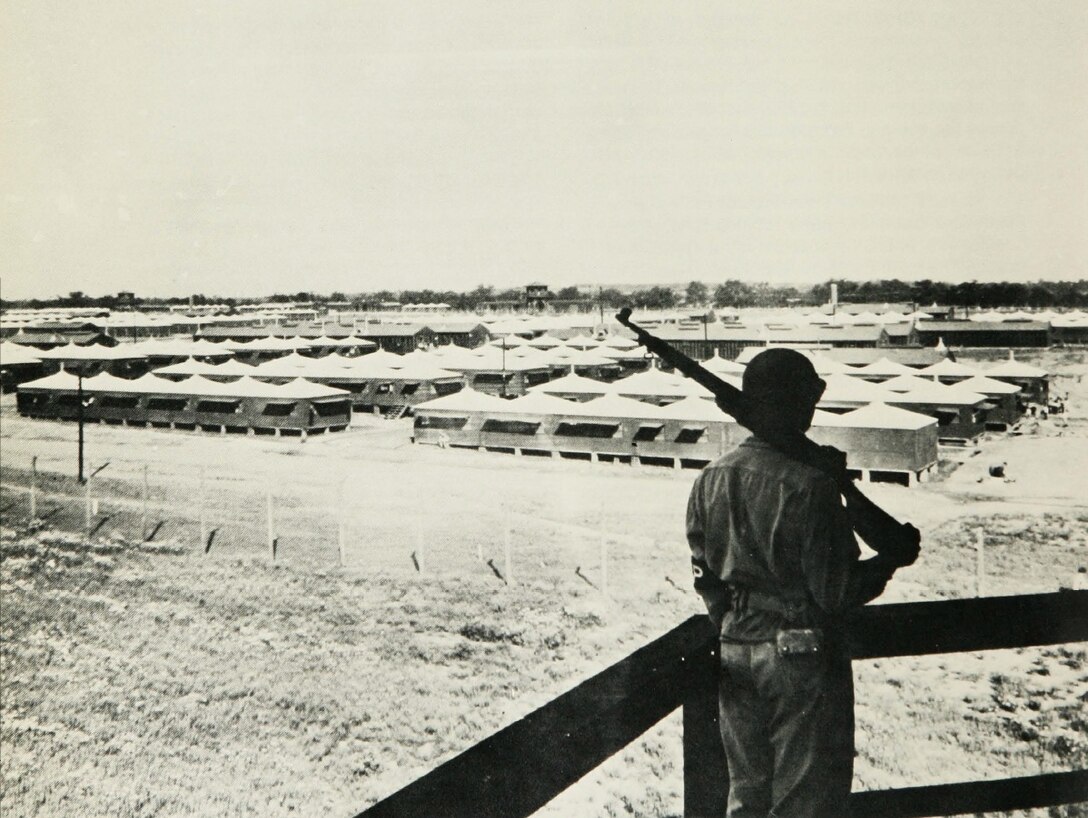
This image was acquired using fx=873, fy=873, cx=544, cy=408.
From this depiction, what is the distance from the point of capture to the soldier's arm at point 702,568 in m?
Result: 1.81

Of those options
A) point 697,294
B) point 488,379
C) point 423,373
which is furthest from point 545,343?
point 423,373

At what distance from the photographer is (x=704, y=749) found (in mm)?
1553

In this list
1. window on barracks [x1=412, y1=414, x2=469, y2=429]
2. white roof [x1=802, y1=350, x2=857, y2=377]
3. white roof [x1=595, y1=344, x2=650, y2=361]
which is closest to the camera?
white roof [x1=802, y1=350, x2=857, y2=377]

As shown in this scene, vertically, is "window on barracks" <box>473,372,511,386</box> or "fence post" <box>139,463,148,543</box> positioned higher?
"window on barracks" <box>473,372,511,386</box>

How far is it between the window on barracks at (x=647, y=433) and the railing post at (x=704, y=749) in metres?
16.8

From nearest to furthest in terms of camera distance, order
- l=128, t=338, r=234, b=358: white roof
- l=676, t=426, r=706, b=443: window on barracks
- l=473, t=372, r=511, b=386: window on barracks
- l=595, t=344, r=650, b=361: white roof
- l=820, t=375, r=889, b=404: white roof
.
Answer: l=820, t=375, r=889, b=404: white roof, l=676, t=426, r=706, b=443: window on barracks, l=473, t=372, r=511, b=386: window on barracks, l=128, t=338, r=234, b=358: white roof, l=595, t=344, r=650, b=361: white roof

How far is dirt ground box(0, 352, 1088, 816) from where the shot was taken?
8367mm

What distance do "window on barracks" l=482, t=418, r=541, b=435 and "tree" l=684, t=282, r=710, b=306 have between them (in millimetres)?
8944

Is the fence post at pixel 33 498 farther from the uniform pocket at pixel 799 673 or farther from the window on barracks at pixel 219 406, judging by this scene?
the uniform pocket at pixel 799 673

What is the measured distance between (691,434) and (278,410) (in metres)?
11.2

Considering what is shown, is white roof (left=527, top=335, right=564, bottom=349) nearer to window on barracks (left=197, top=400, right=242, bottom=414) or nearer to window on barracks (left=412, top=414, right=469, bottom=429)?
window on barracks (left=197, top=400, right=242, bottom=414)

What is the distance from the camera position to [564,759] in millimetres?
1184

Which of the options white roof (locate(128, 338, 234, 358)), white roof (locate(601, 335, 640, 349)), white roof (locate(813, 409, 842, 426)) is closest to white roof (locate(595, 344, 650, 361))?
white roof (locate(601, 335, 640, 349))

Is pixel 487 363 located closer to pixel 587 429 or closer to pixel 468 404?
pixel 468 404
